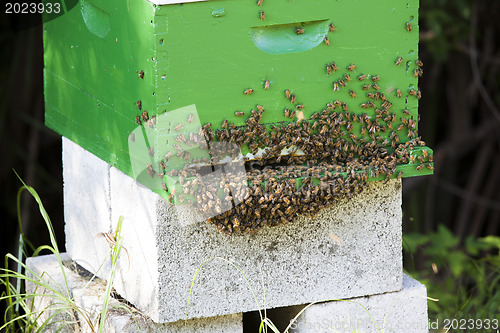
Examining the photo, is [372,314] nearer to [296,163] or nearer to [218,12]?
[296,163]

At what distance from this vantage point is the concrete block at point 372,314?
3.31 metres

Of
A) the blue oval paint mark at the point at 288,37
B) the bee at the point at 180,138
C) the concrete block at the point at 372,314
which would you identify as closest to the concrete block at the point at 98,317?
the concrete block at the point at 372,314

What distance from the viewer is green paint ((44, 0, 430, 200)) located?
9.13 ft

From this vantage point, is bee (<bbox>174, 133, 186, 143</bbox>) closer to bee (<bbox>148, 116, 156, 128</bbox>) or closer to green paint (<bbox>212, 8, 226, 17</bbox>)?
bee (<bbox>148, 116, 156, 128</bbox>)

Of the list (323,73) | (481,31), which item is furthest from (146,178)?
(481,31)

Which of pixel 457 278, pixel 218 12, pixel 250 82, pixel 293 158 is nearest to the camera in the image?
pixel 218 12

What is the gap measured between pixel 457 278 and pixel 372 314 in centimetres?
223

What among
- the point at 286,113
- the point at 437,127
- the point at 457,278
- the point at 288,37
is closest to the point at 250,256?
the point at 286,113

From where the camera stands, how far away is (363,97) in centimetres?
311

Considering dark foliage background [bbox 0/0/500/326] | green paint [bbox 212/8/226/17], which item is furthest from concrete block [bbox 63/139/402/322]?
dark foliage background [bbox 0/0/500/326]

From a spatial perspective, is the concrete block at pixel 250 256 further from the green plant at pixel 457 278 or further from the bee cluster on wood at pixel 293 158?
the green plant at pixel 457 278

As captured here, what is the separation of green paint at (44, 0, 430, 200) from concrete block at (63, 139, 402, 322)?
0.20m

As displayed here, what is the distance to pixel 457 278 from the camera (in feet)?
17.8

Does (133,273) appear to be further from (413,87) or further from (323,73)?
(413,87)
